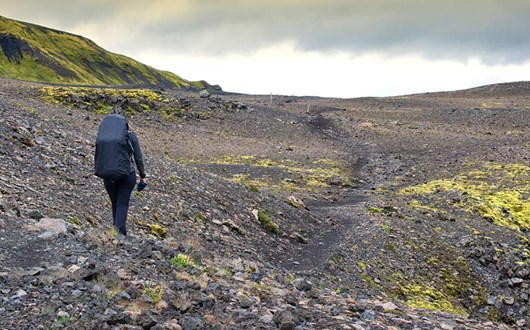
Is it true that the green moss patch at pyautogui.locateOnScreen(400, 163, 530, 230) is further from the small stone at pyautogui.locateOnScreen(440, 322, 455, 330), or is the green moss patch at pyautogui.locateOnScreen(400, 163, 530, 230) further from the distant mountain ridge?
the distant mountain ridge

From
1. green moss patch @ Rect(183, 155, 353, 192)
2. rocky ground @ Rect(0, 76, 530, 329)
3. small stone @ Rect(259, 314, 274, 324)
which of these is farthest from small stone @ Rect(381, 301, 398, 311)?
green moss patch @ Rect(183, 155, 353, 192)

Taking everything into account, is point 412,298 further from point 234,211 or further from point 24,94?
point 24,94

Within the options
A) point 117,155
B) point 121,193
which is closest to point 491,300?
point 121,193

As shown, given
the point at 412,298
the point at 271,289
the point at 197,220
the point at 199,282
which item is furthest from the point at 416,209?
the point at 199,282

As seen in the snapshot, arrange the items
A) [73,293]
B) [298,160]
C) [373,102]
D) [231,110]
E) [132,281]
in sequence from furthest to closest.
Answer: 1. [373,102]
2. [231,110]
3. [298,160]
4. [132,281]
5. [73,293]

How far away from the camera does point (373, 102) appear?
2881 inches

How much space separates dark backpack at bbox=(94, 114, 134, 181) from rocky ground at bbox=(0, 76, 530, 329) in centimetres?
148

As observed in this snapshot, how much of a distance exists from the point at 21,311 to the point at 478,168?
A: 3374 cm

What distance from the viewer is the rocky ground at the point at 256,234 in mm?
8211

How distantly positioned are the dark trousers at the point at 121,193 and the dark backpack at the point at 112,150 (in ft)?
0.96

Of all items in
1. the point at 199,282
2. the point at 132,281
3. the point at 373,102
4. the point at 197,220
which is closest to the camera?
the point at 132,281

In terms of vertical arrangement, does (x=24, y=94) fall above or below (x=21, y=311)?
above

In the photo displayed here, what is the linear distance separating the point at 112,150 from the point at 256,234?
8.19 m

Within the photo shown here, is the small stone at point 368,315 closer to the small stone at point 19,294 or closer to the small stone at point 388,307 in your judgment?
the small stone at point 388,307
